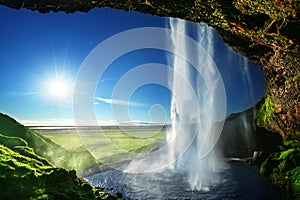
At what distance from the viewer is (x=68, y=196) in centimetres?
1273

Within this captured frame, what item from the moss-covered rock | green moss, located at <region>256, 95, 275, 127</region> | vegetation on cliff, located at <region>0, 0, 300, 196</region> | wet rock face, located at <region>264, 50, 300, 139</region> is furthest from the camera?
green moss, located at <region>256, 95, 275, 127</region>

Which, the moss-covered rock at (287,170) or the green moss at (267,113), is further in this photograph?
the green moss at (267,113)

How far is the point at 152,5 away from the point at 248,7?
205 inches

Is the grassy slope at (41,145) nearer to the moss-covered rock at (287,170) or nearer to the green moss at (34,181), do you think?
the green moss at (34,181)

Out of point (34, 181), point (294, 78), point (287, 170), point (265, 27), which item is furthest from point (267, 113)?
point (34, 181)

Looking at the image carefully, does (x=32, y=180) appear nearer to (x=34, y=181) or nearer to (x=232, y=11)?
(x=34, y=181)

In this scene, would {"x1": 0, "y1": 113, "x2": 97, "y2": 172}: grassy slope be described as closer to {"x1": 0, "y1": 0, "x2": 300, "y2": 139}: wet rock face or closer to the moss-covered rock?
{"x1": 0, "y1": 0, "x2": 300, "y2": 139}: wet rock face

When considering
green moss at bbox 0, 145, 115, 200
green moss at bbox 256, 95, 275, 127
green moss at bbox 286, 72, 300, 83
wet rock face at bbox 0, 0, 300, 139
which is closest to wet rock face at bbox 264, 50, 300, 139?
green moss at bbox 286, 72, 300, 83

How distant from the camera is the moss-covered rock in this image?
18.9 metres

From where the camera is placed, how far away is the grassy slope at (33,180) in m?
11.5

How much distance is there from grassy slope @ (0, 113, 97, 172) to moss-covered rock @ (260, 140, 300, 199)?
72.1ft

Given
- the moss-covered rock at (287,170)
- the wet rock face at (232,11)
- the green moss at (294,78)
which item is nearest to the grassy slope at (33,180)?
the wet rock face at (232,11)

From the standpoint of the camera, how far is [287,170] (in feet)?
72.5

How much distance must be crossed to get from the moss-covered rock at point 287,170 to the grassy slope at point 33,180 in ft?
50.8
